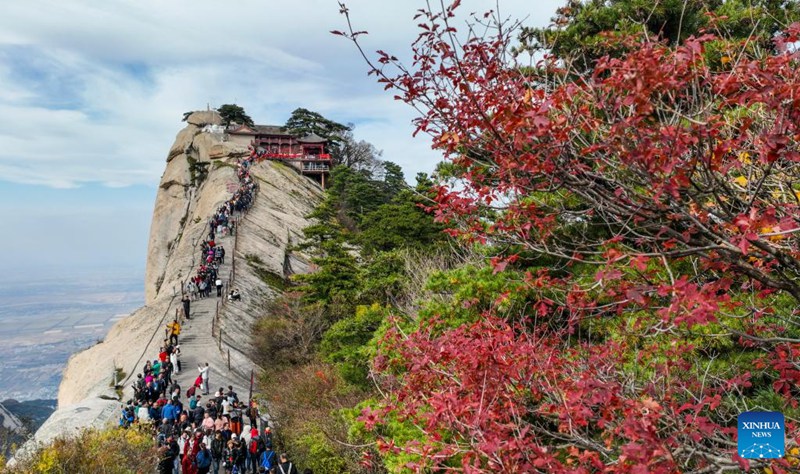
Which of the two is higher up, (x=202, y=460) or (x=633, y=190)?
(x=633, y=190)

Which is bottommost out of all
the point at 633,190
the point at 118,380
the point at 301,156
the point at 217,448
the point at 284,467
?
the point at 118,380

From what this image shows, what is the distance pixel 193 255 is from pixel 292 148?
102 ft

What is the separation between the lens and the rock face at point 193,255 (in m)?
21.2

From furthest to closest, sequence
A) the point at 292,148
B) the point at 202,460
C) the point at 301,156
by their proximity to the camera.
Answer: the point at 292,148 < the point at 301,156 < the point at 202,460

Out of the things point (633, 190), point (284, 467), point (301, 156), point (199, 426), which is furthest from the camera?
point (301, 156)

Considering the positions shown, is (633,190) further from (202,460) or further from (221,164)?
(221,164)

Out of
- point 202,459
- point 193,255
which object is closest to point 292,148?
point 193,255

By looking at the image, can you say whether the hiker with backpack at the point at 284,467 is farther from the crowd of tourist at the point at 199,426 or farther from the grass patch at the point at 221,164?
the grass patch at the point at 221,164

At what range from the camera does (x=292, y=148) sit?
208 ft

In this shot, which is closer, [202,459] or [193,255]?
[202,459]

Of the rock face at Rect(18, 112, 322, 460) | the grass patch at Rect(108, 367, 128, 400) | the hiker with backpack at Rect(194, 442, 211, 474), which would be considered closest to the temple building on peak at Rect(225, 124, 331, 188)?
the rock face at Rect(18, 112, 322, 460)

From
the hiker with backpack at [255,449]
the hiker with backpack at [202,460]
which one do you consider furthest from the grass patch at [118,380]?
the hiker with backpack at [202,460]

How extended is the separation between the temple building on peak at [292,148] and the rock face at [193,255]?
2.44 m

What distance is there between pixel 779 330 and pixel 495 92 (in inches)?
150
